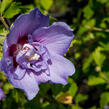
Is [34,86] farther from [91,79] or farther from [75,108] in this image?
[91,79]

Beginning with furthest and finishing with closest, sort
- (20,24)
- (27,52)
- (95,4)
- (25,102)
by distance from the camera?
(95,4) → (25,102) → (27,52) → (20,24)

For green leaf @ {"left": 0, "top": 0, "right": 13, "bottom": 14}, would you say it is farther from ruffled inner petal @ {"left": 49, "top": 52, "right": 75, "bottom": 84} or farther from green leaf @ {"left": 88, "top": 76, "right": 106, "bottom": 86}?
green leaf @ {"left": 88, "top": 76, "right": 106, "bottom": 86}

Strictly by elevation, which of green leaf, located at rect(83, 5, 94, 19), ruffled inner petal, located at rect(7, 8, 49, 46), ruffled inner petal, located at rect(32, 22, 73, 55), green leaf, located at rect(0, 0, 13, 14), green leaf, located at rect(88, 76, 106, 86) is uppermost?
green leaf, located at rect(0, 0, 13, 14)

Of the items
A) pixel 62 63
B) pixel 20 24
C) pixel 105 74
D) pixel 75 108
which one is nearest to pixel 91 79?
pixel 105 74

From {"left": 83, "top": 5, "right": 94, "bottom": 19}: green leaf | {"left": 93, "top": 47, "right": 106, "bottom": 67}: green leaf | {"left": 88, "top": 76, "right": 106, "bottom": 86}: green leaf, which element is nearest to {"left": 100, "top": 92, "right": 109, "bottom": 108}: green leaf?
{"left": 88, "top": 76, "right": 106, "bottom": 86}: green leaf

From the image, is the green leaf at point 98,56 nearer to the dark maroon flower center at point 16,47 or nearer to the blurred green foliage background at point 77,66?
the blurred green foliage background at point 77,66

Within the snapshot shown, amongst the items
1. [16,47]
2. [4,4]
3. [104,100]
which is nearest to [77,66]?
[16,47]

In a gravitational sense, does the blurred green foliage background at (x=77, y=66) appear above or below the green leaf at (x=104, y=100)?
above

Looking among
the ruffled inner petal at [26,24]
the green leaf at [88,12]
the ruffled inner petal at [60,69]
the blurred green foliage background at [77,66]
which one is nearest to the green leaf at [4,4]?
the blurred green foliage background at [77,66]
